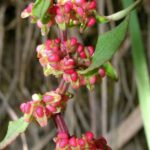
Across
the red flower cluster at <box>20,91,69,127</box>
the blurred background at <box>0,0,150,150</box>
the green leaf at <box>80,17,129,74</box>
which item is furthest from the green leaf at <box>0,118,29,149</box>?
the blurred background at <box>0,0,150,150</box>

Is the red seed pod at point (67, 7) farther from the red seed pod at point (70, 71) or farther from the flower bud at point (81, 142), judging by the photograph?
the flower bud at point (81, 142)

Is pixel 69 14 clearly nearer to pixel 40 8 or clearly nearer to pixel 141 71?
pixel 40 8

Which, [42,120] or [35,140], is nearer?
[42,120]

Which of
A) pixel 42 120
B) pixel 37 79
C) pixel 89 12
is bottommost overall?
pixel 37 79

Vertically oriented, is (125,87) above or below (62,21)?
below

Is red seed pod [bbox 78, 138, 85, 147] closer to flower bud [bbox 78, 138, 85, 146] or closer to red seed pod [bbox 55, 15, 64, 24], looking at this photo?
flower bud [bbox 78, 138, 85, 146]

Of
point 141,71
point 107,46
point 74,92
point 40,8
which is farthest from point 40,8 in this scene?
point 74,92

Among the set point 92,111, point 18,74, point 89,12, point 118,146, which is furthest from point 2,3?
point 89,12

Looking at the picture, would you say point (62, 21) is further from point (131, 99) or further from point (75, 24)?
point (131, 99)
